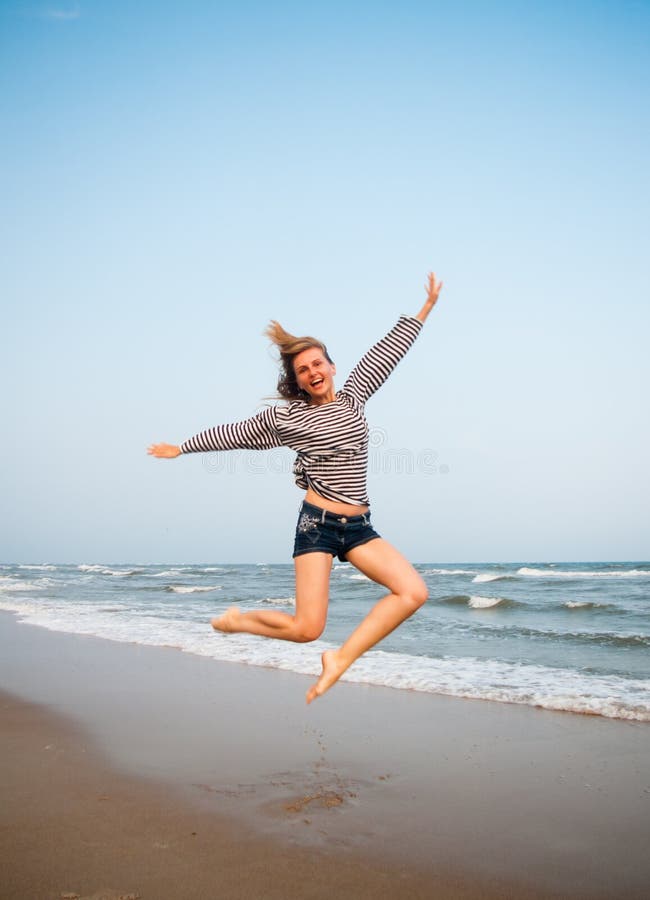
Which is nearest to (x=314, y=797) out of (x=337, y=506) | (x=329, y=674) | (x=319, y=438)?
(x=329, y=674)

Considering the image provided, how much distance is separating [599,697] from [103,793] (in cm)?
498

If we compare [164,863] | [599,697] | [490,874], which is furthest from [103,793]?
[599,697]

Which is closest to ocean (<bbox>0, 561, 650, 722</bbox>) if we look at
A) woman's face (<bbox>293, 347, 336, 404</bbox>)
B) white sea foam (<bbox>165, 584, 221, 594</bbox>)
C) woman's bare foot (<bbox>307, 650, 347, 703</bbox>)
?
white sea foam (<bbox>165, 584, 221, 594</bbox>)

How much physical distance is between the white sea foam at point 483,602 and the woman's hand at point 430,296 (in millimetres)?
15473

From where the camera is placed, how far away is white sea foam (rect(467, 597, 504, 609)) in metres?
19.4

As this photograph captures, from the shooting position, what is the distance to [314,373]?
440 centimetres

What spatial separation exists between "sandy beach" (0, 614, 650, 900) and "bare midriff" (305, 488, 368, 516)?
5.51 ft

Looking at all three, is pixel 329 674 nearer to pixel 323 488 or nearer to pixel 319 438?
pixel 323 488

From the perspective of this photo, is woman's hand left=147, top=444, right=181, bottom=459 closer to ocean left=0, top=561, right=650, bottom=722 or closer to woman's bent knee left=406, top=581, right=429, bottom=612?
woman's bent knee left=406, top=581, right=429, bottom=612

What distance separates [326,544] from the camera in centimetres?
434

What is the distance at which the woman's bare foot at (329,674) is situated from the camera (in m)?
4.30

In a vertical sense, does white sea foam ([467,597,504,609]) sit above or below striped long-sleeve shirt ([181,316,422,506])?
below

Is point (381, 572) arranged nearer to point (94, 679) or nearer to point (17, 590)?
point (94, 679)

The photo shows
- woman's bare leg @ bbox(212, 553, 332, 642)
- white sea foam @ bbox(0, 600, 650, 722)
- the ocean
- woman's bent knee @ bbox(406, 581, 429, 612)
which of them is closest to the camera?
woman's bent knee @ bbox(406, 581, 429, 612)
